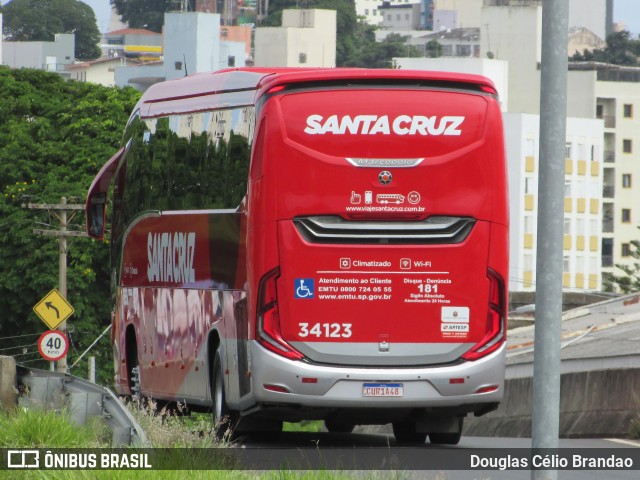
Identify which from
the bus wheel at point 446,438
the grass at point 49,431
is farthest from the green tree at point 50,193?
the grass at point 49,431

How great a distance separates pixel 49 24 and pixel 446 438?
18053 centimetres

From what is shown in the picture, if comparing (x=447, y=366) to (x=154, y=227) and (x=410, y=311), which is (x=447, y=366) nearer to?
(x=410, y=311)

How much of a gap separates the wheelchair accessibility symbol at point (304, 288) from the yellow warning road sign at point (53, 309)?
1126 inches

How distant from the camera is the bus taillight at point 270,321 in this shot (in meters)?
15.7

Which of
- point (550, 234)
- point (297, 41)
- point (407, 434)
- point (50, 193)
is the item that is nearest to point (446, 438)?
point (407, 434)

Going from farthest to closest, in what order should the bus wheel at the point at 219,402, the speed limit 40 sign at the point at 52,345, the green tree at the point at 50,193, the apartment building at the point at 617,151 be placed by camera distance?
the apartment building at the point at 617,151, the green tree at the point at 50,193, the speed limit 40 sign at the point at 52,345, the bus wheel at the point at 219,402

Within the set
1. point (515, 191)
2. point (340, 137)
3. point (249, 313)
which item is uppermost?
point (340, 137)

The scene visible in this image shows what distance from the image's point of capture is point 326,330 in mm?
15688

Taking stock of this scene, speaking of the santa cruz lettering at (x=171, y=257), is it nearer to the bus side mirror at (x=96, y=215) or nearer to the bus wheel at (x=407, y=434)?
the bus wheel at (x=407, y=434)

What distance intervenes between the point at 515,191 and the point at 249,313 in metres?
91.8

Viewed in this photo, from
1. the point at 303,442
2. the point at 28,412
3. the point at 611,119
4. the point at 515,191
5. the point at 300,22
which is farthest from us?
the point at 300,22

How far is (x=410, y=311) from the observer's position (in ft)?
51.7

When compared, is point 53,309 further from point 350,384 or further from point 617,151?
point 617,151

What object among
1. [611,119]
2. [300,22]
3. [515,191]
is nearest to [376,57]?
[300,22]
